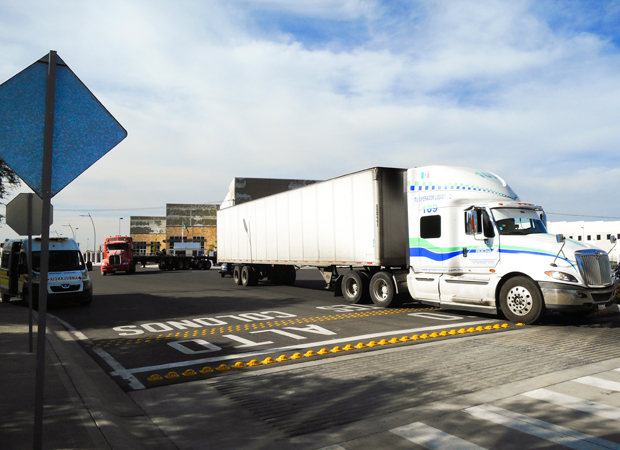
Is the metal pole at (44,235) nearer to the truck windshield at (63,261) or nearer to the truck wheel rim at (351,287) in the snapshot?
the truck wheel rim at (351,287)

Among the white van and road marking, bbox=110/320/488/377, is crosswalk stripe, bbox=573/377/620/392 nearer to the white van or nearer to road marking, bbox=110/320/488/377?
road marking, bbox=110/320/488/377

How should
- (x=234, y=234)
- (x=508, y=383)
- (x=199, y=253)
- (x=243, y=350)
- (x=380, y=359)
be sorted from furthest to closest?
(x=199, y=253)
(x=234, y=234)
(x=243, y=350)
(x=380, y=359)
(x=508, y=383)

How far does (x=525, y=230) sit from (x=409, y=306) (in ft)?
14.8

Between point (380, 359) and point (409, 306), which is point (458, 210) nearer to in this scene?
point (409, 306)

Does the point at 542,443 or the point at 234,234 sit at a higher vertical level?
the point at 234,234

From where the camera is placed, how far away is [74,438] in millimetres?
4309

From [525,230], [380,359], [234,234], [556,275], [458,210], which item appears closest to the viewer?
[380,359]

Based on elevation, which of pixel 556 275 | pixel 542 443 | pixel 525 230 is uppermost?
pixel 525 230

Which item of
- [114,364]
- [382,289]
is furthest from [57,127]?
[382,289]

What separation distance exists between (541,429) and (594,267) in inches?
279

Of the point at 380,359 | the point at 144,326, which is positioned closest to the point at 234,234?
the point at 144,326

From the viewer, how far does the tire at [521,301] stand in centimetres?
1041

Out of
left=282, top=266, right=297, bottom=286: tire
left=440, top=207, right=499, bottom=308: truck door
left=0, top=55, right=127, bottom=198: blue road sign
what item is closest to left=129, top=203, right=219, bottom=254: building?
left=282, top=266, right=297, bottom=286: tire

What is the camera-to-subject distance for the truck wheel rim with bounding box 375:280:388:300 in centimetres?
1446
